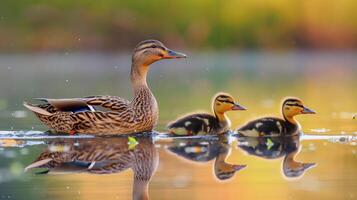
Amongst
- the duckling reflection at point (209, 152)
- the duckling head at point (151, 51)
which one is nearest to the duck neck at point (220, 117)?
the duckling reflection at point (209, 152)

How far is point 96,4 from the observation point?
94.2ft

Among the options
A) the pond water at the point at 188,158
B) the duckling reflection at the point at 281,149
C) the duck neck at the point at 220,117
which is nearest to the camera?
the pond water at the point at 188,158

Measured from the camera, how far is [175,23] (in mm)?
28266

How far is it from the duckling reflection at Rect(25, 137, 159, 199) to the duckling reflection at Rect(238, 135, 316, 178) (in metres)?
0.81

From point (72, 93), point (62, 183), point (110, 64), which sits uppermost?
point (110, 64)

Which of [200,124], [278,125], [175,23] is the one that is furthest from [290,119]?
[175,23]

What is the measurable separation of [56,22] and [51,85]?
377 inches

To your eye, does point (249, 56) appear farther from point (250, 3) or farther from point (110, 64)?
point (110, 64)

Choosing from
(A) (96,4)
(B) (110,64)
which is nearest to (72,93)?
(B) (110,64)

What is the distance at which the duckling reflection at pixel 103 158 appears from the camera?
797 cm

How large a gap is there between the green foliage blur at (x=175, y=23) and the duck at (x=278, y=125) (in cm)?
1684

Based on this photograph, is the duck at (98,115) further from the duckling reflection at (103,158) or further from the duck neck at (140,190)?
the duck neck at (140,190)

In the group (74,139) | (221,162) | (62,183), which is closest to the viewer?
Answer: (62,183)

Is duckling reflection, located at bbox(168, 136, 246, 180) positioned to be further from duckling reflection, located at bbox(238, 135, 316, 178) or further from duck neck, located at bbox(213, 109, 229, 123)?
duck neck, located at bbox(213, 109, 229, 123)
